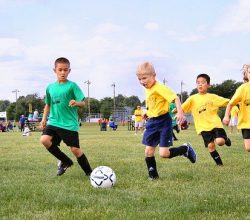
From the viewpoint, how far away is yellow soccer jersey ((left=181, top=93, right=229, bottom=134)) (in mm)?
8955

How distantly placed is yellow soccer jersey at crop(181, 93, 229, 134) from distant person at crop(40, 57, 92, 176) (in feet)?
8.87

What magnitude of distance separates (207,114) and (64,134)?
3.30 metres

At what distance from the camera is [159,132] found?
698 cm

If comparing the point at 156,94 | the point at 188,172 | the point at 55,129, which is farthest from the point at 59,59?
the point at 188,172

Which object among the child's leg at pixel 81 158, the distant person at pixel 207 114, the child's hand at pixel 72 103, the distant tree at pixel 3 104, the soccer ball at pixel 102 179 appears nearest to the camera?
the soccer ball at pixel 102 179

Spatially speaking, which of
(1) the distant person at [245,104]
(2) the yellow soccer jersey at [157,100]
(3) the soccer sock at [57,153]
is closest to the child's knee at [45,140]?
(3) the soccer sock at [57,153]

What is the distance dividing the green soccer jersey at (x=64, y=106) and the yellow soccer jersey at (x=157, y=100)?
1.10 meters

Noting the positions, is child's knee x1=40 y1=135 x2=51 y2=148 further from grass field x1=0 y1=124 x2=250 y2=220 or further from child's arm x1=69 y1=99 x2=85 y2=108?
child's arm x1=69 y1=99 x2=85 y2=108

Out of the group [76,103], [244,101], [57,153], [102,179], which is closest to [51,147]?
[57,153]

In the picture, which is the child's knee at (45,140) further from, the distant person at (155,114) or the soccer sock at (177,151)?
the soccer sock at (177,151)

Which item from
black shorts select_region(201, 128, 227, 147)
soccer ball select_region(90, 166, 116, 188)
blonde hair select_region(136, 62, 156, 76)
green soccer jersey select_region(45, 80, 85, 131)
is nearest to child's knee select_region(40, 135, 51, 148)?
green soccer jersey select_region(45, 80, 85, 131)

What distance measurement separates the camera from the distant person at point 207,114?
8883 millimetres

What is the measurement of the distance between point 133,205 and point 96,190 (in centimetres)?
107

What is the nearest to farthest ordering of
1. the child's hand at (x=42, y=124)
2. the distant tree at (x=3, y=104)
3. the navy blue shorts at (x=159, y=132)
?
the navy blue shorts at (x=159, y=132) → the child's hand at (x=42, y=124) → the distant tree at (x=3, y=104)
